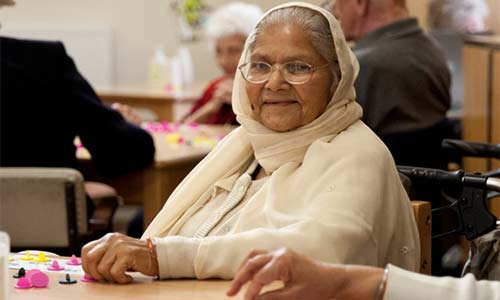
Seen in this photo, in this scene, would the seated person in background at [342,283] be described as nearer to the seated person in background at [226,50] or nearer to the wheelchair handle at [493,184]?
the wheelchair handle at [493,184]

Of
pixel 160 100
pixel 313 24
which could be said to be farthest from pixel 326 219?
pixel 160 100

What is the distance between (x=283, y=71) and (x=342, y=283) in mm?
831

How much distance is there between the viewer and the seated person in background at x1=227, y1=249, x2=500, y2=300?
179 centimetres

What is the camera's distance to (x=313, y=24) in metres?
2.51

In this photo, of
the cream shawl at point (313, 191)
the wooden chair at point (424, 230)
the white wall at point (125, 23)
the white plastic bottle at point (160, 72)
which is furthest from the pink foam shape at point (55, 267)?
the white wall at point (125, 23)

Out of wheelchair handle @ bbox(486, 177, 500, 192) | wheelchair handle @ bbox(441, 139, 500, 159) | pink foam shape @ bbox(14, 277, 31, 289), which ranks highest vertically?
wheelchair handle @ bbox(486, 177, 500, 192)

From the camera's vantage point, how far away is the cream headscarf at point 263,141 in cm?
251

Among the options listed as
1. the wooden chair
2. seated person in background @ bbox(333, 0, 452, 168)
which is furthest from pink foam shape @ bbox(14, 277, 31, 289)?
seated person in background @ bbox(333, 0, 452, 168)

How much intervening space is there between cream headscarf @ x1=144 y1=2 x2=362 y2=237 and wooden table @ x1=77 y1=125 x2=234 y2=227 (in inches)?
66.8

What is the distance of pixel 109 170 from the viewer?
434cm

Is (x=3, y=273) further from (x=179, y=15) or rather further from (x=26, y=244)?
(x=179, y=15)

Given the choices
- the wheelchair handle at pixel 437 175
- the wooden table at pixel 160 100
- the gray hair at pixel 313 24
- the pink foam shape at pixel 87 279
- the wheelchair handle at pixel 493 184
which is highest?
the gray hair at pixel 313 24

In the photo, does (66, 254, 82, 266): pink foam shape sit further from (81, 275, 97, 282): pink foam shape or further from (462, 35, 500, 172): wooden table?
(462, 35, 500, 172): wooden table

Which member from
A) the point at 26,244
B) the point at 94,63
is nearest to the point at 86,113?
the point at 26,244
